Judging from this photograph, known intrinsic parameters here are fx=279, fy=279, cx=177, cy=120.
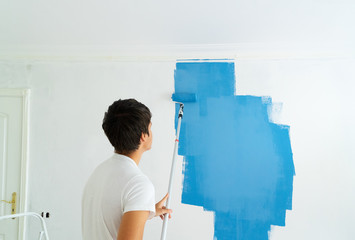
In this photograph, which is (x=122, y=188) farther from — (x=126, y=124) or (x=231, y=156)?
(x=231, y=156)

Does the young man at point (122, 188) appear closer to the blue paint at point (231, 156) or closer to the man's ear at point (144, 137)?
the man's ear at point (144, 137)

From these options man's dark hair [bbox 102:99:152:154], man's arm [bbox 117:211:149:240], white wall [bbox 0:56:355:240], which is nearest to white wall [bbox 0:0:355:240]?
white wall [bbox 0:56:355:240]

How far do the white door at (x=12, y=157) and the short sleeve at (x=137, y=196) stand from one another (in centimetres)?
166

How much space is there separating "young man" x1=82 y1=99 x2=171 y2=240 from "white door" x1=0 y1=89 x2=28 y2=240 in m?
1.52

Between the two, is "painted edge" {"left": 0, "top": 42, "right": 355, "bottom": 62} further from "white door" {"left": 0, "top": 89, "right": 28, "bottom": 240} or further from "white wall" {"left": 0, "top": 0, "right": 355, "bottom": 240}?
"white door" {"left": 0, "top": 89, "right": 28, "bottom": 240}

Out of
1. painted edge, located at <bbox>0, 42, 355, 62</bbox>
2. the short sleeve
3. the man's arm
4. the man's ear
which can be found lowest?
the man's arm

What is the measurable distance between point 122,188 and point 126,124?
208 mm

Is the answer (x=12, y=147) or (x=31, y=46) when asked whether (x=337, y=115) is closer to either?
(x=31, y=46)

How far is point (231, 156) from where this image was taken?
1.99 m

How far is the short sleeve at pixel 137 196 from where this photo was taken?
Answer: 0.84 meters

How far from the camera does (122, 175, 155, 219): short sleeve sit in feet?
2.77

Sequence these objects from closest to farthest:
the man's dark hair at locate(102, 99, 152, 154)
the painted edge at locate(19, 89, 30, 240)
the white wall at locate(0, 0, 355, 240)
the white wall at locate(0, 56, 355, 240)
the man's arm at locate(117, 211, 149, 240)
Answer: the man's arm at locate(117, 211, 149, 240), the man's dark hair at locate(102, 99, 152, 154), the white wall at locate(0, 0, 355, 240), the white wall at locate(0, 56, 355, 240), the painted edge at locate(19, 89, 30, 240)

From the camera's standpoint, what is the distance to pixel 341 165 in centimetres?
193

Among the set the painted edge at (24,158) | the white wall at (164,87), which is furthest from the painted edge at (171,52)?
the painted edge at (24,158)
